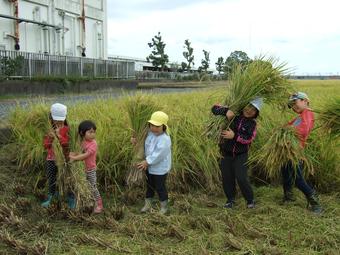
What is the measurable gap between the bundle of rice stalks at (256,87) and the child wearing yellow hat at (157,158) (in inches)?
21.6

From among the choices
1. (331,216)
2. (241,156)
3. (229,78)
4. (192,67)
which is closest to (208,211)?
(241,156)

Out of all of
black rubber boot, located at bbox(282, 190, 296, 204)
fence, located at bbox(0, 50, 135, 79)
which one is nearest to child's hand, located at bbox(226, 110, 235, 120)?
black rubber boot, located at bbox(282, 190, 296, 204)

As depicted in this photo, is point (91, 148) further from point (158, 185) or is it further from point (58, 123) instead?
point (158, 185)

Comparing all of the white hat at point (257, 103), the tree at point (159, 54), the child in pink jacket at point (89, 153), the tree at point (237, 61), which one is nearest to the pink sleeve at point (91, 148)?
the child in pink jacket at point (89, 153)

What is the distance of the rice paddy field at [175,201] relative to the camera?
11.0 feet

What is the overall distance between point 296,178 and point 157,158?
1.29 metres

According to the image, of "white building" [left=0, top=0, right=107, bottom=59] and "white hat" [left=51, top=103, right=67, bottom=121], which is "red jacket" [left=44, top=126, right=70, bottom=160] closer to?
"white hat" [left=51, top=103, right=67, bottom=121]

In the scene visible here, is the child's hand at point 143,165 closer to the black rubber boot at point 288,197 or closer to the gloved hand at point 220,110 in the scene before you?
the gloved hand at point 220,110

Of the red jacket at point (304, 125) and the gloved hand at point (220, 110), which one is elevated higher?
the gloved hand at point (220, 110)

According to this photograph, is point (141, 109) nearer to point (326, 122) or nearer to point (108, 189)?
point (108, 189)

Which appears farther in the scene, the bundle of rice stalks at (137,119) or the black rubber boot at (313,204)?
the bundle of rice stalks at (137,119)

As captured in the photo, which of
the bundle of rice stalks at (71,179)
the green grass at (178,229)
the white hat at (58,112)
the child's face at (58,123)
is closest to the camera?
the green grass at (178,229)

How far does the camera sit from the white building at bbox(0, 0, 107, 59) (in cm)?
2002

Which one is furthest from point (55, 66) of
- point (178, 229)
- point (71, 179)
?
point (178, 229)
